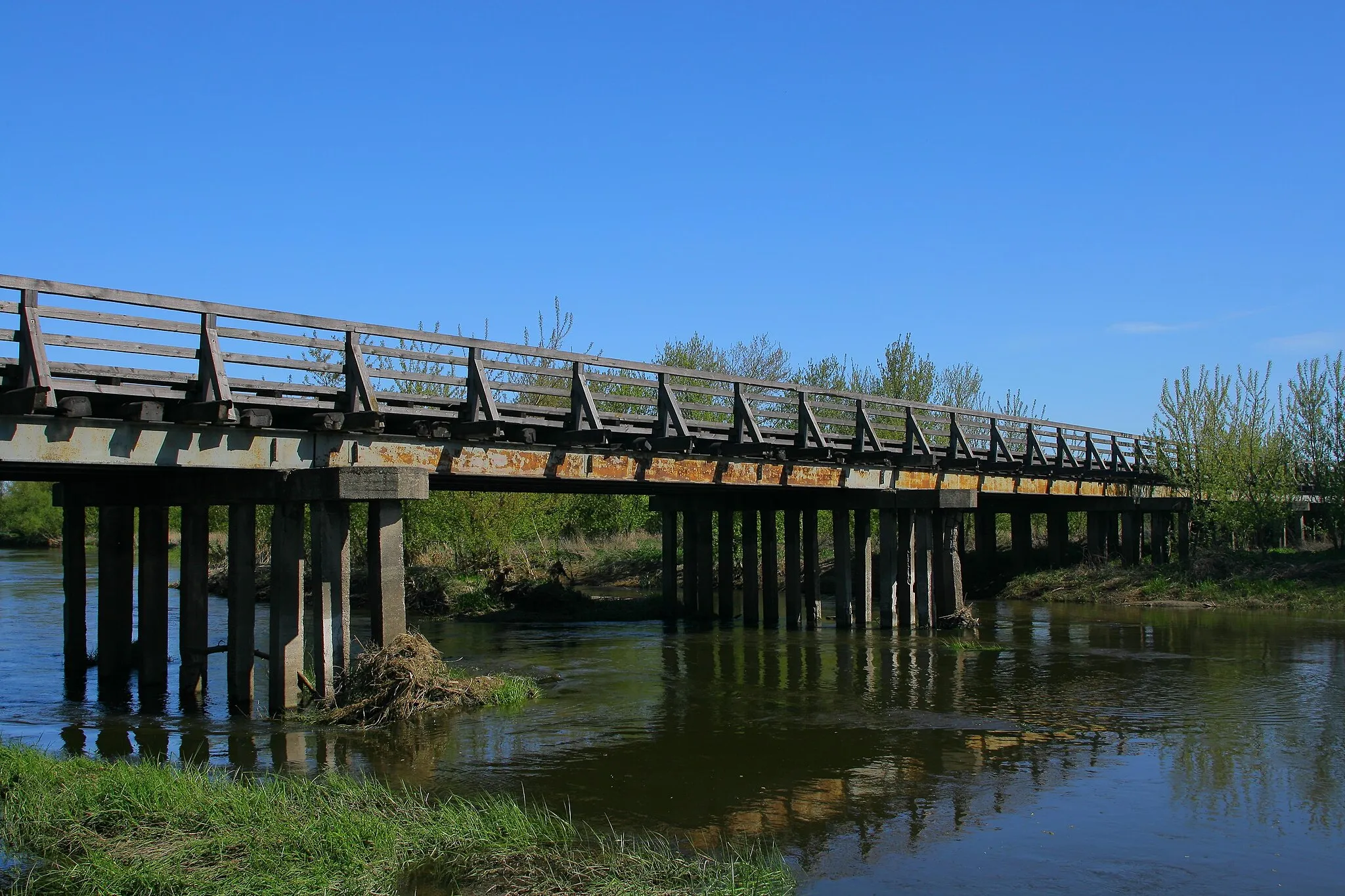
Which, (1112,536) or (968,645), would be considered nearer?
(968,645)

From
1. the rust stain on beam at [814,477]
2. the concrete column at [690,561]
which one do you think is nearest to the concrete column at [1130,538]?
the concrete column at [690,561]

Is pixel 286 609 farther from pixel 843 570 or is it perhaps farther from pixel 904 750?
pixel 843 570

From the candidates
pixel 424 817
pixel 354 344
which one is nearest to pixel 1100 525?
pixel 354 344

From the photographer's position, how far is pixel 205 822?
7.77 metres

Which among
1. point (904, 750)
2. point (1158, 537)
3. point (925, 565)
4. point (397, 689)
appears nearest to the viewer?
point (904, 750)

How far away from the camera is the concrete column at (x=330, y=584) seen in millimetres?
12703

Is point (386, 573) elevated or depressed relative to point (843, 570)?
elevated

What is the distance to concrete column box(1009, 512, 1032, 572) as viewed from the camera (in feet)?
109

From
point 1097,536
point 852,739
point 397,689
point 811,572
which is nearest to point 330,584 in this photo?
point 397,689

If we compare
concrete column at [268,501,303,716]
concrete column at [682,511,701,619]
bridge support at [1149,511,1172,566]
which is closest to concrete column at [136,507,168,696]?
concrete column at [268,501,303,716]

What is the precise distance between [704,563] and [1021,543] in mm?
12949

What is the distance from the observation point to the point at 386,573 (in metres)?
13.0

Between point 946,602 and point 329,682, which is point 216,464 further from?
point 946,602

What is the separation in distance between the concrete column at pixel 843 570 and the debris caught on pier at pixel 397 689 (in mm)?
10200
